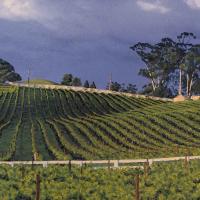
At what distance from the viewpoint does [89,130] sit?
67.4 m

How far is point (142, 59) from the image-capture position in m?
139

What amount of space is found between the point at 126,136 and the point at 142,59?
256 ft

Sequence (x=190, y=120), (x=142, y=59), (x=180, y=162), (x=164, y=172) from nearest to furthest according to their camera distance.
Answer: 1. (x=164, y=172)
2. (x=180, y=162)
3. (x=190, y=120)
4. (x=142, y=59)

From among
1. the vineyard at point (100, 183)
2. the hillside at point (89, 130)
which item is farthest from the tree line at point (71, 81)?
the vineyard at point (100, 183)

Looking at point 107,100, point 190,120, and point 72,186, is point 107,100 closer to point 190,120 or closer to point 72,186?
point 190,120

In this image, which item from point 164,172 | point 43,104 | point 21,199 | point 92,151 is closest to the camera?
point 21,199

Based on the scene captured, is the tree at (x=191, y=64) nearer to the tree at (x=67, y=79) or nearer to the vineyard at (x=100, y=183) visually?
the tree at (x=67, y=79)

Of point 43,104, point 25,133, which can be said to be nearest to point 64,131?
point 25,133

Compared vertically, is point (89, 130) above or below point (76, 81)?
below

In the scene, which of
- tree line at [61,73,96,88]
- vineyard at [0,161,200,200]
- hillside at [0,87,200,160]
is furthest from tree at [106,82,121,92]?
vineyard at [0,161,200,200]

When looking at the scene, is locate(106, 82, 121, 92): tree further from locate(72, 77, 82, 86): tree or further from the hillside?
the hillside

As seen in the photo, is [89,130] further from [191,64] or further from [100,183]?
[191,64]

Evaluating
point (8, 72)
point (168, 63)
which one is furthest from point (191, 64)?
point (8, 72)

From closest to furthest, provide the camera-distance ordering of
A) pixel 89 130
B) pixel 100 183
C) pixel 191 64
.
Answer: pixel 100 183
pixel 89 130
pixel 191 64
